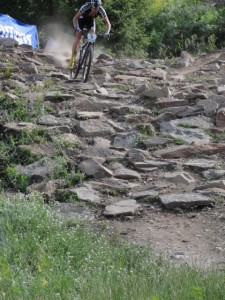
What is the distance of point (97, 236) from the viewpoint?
697 cm

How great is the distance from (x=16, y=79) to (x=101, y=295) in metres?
8.57

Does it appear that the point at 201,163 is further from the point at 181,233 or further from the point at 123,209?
the point at 181,233

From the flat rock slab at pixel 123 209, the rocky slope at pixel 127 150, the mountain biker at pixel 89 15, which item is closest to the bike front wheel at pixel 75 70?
the rocky slope at pixel 127 150

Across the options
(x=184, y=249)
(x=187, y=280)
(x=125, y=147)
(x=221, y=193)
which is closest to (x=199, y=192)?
(x=221, y=193)

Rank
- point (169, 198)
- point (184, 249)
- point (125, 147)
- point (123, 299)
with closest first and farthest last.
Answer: point (123, 299), point (184, 249), point (169, 198), point (125, 147)

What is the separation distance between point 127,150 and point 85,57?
3.81 m

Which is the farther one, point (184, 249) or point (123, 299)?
point (184, 249)

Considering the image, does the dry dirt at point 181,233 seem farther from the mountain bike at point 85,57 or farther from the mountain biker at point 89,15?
the mountain biker at point 89,15

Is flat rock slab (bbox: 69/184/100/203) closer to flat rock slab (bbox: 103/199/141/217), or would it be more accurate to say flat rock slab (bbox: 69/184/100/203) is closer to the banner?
flat rock slab (bbox: 103/199/141/217)

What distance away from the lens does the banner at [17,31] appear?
2008 cm

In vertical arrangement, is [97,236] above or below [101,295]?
below

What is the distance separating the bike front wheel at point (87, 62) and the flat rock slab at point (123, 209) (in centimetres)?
538

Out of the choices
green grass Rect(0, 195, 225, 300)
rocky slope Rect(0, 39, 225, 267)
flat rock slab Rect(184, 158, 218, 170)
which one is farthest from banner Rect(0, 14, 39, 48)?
green grass Rect(0, 195, 225, 300)

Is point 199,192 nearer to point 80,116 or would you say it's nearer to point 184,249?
point 184,249
